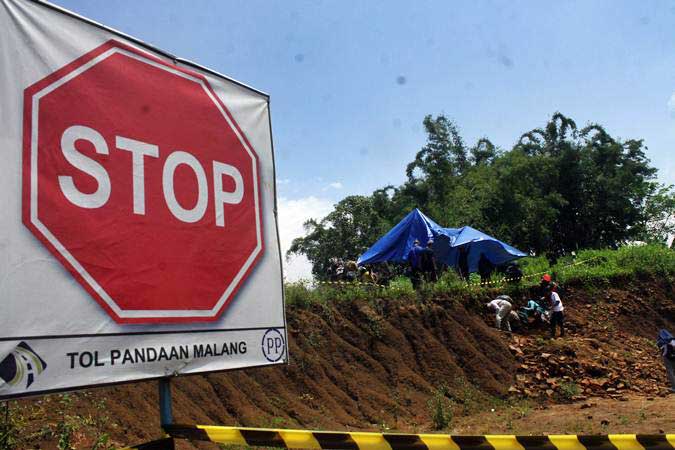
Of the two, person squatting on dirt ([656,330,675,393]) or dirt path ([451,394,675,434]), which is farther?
person squatting on dirt ([656,330,675,393])

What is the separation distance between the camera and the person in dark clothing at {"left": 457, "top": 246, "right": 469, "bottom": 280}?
17.5 meters

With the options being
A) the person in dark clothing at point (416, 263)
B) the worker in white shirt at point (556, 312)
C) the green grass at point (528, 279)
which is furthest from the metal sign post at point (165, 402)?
the worker in white shirt at point (556, 312)

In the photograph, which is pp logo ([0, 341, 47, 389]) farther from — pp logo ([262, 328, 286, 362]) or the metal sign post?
pp logo ([262, 328, 286, 362])

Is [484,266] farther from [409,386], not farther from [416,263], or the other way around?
[409,386]

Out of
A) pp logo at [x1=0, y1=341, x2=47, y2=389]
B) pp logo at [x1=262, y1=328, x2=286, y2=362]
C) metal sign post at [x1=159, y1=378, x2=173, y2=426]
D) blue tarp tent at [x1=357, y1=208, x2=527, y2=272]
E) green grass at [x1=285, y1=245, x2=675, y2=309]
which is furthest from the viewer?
blue tarp tent at [x1=357, y1=208, x2=527, y2=272]

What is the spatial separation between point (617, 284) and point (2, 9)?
66.0 ft

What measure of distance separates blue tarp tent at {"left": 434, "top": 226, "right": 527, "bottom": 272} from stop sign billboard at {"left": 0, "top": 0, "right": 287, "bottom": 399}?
580 inches

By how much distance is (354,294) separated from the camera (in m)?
12.7

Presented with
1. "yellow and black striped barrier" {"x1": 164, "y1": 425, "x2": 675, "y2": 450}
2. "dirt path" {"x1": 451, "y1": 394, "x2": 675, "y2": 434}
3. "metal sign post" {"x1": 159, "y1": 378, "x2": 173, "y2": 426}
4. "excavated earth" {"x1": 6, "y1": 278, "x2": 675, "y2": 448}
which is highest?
"metal sign post" {"x1": 159, "y1": 378, "x2": 173, "y2": 426}

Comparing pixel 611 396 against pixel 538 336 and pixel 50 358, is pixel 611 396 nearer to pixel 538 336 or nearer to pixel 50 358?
pixel 538 336

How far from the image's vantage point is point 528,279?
1748 centimetres

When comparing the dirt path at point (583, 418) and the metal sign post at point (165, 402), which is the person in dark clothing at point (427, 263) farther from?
the metal sign post at point (165, 402)

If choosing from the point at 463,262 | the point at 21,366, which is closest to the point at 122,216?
the point at 21,366

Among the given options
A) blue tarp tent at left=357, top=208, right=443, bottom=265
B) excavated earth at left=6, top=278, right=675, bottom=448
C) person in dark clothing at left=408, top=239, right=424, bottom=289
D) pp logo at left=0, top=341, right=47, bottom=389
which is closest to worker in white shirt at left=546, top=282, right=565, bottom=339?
excavated earth at left=6, top=278, right=675, bottom=448
